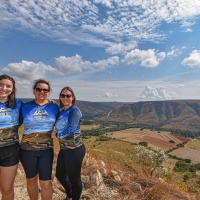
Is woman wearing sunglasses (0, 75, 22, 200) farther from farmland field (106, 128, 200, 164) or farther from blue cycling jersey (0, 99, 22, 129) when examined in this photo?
farmland field (106, 128, 200, 164)

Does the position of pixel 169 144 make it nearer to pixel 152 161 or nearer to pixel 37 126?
pixel 152 161

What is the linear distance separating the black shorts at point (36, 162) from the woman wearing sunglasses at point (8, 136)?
143 mm

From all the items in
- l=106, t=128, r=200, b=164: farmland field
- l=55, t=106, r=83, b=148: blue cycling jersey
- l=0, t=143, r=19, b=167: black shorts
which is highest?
l=55, t=106, r=83, b=148: blue cycling jersey

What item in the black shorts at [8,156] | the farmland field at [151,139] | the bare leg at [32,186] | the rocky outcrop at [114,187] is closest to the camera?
the black shorts at [8,156]

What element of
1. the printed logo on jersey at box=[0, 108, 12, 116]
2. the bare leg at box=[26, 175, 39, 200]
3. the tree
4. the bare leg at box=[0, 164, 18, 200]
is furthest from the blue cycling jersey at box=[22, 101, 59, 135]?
the tree

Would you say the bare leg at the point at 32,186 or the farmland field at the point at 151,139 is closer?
the bare leg at the point at 32,186

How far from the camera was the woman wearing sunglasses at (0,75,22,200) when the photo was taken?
397 centimetres

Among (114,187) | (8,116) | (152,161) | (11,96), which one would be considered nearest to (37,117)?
(8,116)

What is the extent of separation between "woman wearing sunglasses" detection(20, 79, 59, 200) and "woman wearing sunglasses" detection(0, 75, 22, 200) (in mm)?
147

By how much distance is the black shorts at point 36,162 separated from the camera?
410cm

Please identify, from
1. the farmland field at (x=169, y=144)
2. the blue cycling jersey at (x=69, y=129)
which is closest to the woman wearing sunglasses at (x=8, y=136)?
the blue cycling jersey at (x=69, y=129)

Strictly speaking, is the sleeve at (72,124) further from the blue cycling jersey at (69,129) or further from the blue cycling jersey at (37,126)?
the blue cycling jersey at (37,126)

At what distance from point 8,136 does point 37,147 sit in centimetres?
53

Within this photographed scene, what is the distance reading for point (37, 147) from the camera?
411 centimetres
